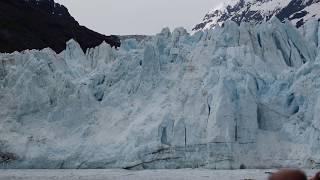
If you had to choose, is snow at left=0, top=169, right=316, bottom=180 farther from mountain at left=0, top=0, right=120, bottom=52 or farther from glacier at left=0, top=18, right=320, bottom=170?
mountain at left=0, top=0, right=120, bottom=52

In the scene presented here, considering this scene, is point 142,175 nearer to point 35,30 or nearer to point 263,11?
point 35,30

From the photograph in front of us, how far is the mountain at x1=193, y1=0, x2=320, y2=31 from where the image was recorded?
78.1 meters

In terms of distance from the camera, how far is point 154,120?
62.0ft

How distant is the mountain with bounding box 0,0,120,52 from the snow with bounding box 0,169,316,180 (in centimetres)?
3636

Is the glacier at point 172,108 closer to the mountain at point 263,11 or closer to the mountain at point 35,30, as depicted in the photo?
the mountain at point 35,30

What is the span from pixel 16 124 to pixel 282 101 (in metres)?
9.97

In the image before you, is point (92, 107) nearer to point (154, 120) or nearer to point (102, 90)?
point (102, 90)

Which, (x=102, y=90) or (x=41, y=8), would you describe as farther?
(x=41, y=8)

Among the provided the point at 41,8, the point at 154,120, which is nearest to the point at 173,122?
the point at 154,120

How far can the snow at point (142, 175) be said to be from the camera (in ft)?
48.3

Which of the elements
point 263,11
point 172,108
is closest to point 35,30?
point 172,108

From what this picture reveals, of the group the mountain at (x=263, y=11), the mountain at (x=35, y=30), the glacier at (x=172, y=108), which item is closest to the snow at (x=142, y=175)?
the glacier at (x=172, y=108)

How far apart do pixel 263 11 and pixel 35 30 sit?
4780 cm

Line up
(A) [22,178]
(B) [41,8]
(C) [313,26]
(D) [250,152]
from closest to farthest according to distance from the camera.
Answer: (A) [22,178] < (D) [250,152] < (C) [313,26] < (B) [41,8]
